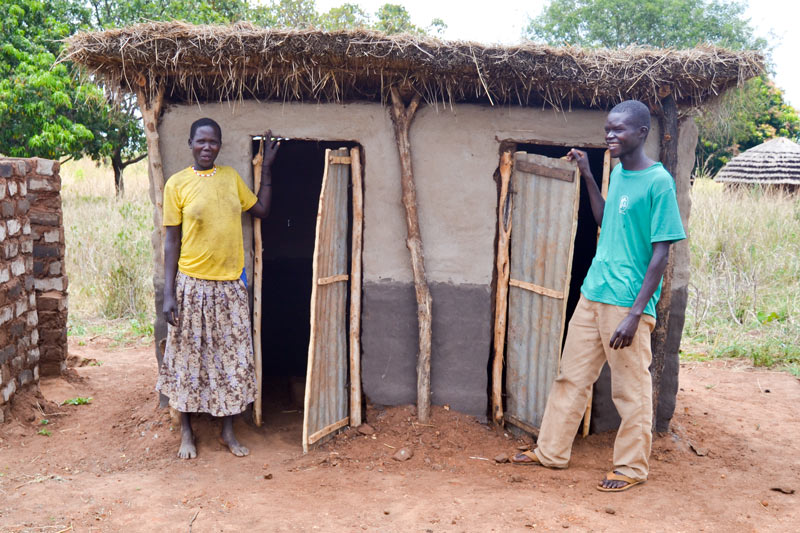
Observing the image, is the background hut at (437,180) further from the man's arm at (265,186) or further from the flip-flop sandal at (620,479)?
the flip-flop sandal at (620,479)

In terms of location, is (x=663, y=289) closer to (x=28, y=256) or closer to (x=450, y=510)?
(x=450, y=510)

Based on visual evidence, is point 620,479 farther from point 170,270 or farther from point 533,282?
point 170,270

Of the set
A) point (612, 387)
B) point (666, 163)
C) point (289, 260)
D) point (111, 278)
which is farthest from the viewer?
point (111, 278)

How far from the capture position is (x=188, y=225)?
→ 4.22 metres

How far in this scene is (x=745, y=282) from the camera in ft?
28.6

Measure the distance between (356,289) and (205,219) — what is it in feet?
3.68

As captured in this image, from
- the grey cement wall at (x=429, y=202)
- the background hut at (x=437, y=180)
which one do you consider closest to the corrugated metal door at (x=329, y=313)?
the background hut at (x=437, y=180)

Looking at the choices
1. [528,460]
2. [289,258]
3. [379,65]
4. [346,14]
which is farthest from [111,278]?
[346,14]

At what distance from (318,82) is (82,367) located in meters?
4.02

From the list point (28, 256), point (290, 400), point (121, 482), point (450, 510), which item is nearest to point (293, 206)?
point (290, 400)

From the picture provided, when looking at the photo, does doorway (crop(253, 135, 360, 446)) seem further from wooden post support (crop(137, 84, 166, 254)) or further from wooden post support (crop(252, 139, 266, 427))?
wooden post support (crop(137, 84, 166, 254))

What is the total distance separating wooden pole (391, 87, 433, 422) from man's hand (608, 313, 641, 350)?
1.38 metres

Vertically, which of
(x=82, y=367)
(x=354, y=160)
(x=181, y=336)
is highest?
(x=354, y=160)

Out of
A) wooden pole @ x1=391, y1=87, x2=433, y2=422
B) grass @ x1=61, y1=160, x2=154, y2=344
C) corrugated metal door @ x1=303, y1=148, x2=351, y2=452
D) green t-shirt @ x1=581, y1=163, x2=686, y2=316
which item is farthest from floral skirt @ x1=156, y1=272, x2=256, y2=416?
grass @ x1=61, y1=160, x2=154, y2=344
